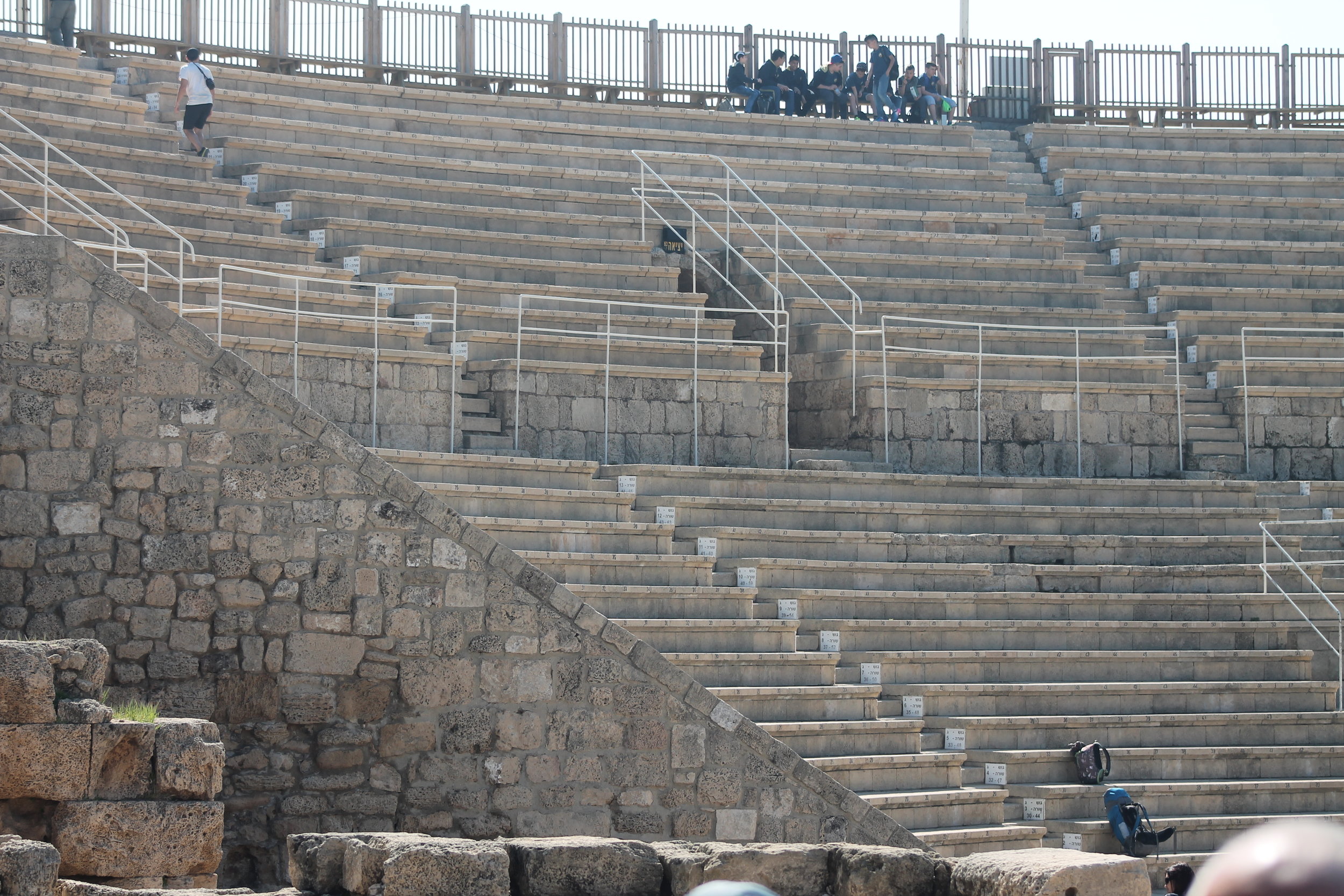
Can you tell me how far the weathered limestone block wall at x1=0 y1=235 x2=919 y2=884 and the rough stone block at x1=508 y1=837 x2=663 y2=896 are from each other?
3154 mm

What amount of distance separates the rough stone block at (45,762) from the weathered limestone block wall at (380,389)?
511 centimetres

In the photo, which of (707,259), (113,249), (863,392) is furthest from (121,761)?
(707,259)

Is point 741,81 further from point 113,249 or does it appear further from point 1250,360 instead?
point 113,249

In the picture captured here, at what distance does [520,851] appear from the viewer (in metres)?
6.54

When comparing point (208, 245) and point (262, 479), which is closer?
point (262, 479)

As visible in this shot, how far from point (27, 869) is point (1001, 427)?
1075cm

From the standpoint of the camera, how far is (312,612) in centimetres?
972

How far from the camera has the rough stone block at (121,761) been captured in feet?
25.9

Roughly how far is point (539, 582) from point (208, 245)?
19.1ft

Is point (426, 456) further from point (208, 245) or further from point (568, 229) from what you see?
point (568, 229)

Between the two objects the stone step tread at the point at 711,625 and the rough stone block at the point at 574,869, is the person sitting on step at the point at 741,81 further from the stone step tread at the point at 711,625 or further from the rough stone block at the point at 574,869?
the rough stone block at the point at 574,869

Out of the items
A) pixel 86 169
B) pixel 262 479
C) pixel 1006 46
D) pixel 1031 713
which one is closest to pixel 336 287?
pixel 86 169

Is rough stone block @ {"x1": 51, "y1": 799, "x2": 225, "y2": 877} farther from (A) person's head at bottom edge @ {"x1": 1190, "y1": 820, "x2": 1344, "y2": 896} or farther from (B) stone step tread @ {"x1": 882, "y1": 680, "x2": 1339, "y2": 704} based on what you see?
(A) person's head at bottom edge @ {"x1": 1190, "y1": 820, "x2": 1344, "y2": 896}

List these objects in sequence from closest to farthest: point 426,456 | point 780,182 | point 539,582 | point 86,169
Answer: point 539,582 → point 426,456 → point 86,169 → point 780,182
